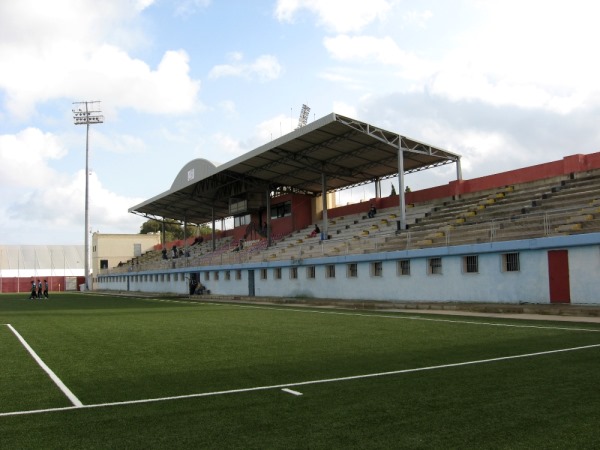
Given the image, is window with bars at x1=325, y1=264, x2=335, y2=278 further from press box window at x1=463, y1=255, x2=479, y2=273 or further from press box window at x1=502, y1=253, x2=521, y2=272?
press box window at x1=502, y1=253, x2=521, y2=272

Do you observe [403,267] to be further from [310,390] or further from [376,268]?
[310,390]

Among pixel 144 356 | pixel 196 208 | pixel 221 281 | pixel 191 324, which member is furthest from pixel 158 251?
pixel 144 356

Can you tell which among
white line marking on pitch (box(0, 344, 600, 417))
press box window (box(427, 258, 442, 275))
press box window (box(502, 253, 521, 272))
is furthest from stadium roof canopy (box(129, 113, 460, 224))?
white line marking on pitch (box(0, 344, 600, 417))

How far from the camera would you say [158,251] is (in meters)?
84.1

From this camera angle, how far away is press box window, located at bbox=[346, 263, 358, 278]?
3132 centimetres

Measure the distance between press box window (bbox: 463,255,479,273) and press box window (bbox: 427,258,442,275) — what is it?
1589 millimetres

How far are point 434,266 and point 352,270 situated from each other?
20.9ft

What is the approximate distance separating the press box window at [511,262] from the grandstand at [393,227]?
0.19ft

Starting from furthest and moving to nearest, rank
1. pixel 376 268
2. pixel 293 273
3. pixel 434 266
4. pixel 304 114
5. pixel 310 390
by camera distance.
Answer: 1. pixel 304 114
2. pixel 293 273
3. pixel 376 268
4. pixel 434 266
5. pixel 310 390

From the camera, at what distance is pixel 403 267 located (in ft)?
92.2

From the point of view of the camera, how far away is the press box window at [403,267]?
27.8 meters

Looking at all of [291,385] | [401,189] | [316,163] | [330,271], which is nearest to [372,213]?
[316,163]

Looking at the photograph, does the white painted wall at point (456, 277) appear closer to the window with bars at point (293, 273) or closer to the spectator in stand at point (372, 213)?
the window with bars at point (293, 273)

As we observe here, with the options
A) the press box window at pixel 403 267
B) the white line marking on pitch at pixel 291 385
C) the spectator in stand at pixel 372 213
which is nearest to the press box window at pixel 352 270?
the press box window at pixel 403 267
